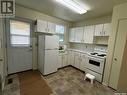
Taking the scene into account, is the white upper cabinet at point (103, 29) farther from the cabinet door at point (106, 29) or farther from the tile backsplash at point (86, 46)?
the tile backsplash at point (86, 46)

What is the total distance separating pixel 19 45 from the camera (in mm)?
A: 3066

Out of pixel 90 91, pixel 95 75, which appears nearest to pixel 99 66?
pixel 95 75

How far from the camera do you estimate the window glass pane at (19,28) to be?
286 cm

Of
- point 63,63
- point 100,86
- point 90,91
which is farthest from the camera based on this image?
point 63,63

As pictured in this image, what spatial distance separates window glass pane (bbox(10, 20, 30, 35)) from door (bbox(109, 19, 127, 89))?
3382mm

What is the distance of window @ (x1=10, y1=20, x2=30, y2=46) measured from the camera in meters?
2.88

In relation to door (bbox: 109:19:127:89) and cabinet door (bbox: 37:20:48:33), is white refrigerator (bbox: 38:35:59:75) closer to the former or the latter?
cabinet door (bbox: 37:20:48:33)

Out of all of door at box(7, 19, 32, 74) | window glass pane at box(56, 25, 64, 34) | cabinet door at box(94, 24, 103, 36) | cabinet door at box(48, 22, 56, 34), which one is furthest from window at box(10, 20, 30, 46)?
cabinet door at box(94, 24, 103, 36)

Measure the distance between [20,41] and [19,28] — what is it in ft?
1.71

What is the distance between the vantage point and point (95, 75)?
2.97 meters

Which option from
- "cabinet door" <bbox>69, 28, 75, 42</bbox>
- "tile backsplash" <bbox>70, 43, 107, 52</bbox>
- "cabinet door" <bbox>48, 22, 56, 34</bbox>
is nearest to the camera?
"cabinet door" <bbox>48, 22, 56, 34</bbox>

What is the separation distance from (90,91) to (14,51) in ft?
10.1

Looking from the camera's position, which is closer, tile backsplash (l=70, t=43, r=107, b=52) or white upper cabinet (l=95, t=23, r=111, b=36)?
white upper cabinet (l=95, t=23, r=111, b=36)

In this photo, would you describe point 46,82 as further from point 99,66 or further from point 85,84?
point 99,66
